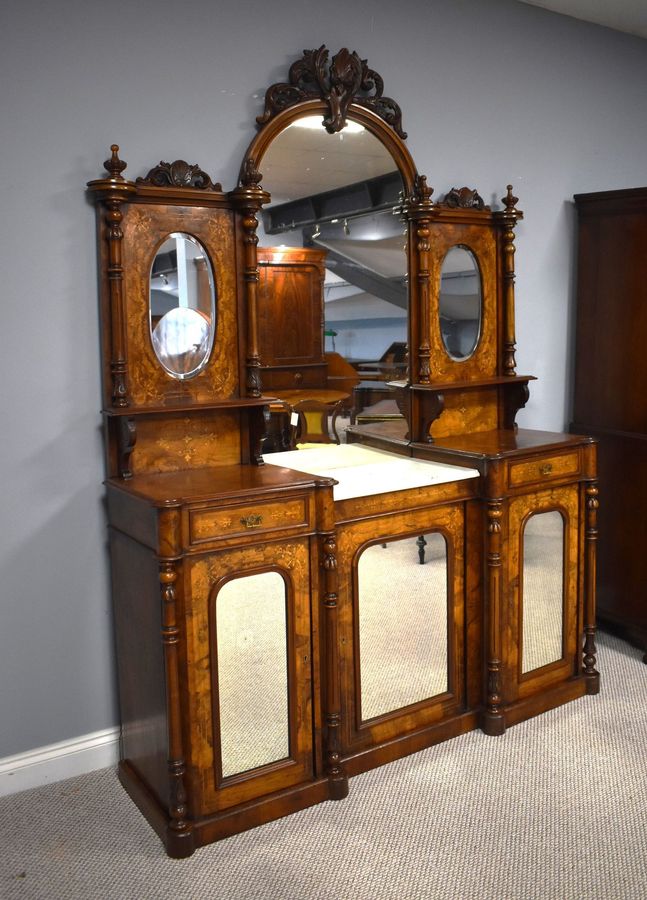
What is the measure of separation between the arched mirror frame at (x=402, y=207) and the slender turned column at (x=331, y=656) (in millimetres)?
568

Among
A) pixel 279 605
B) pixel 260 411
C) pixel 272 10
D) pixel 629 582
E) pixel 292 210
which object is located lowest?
pixel 629 582

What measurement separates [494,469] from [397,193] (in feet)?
3.81

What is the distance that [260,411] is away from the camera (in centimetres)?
294

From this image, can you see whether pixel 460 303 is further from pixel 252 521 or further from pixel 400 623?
pixel 252 521

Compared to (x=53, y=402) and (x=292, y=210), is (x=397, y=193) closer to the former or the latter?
(x=292, y=210)

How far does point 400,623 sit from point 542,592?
26.4 inches

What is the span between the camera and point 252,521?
2516 mm

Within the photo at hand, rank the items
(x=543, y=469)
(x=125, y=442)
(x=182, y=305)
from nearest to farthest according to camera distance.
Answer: (x=125, y=442) < (x=182, y=305) < (x=543, y=469)

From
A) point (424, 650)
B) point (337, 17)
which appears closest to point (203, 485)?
point (424, 650)

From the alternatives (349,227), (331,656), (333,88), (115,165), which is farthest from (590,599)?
(115,165)

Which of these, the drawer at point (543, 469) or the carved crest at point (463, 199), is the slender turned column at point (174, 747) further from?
the carved crest at point (463, 199)

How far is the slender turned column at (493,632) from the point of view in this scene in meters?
3.07

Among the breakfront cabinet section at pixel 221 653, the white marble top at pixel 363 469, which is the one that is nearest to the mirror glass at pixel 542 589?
the white marble top at pixel 363 469

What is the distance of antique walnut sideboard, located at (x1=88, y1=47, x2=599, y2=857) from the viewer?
251 centimetres
